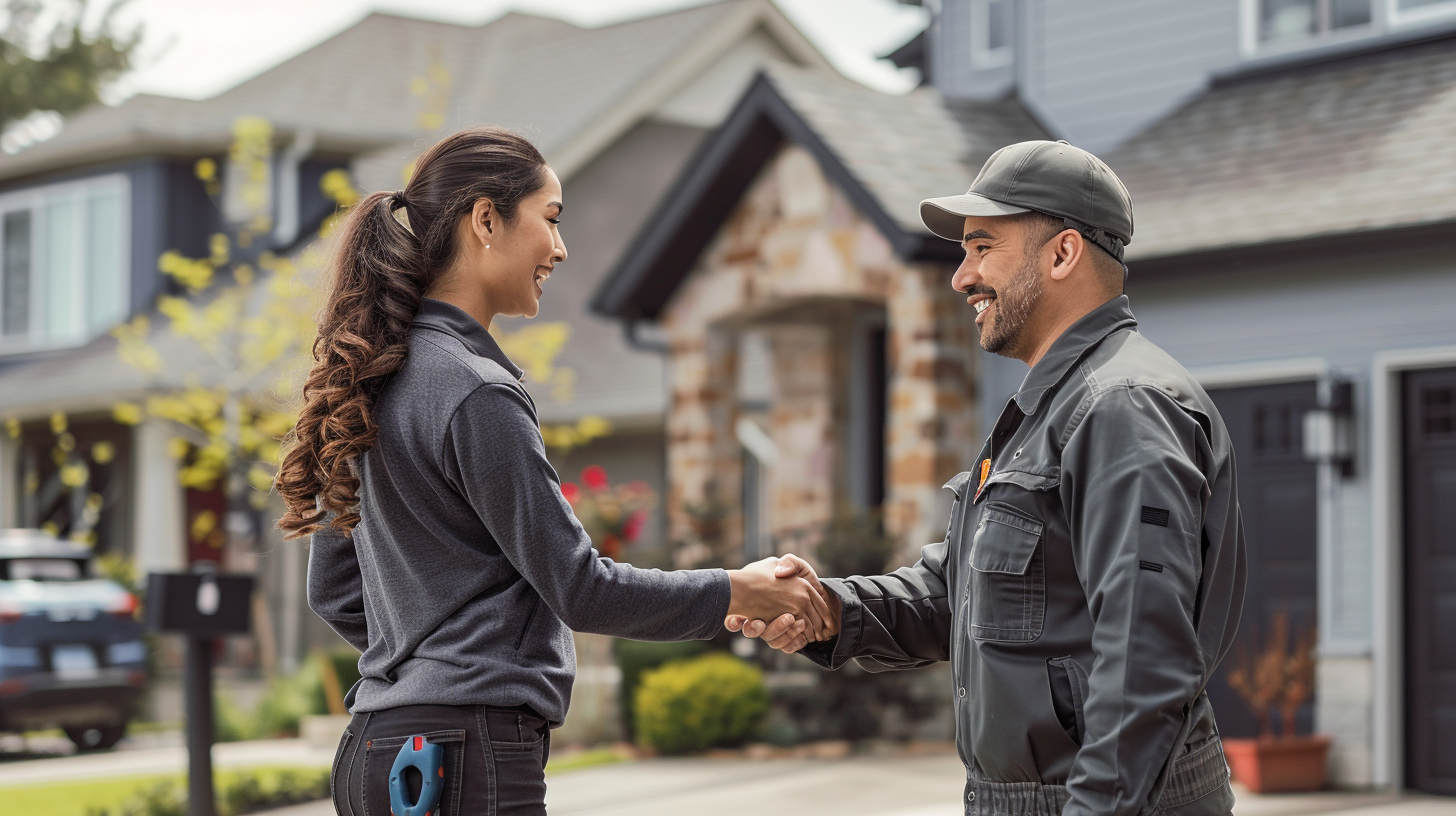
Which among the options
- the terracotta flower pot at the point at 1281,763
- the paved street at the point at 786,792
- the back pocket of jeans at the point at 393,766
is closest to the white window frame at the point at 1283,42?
the terracotta flower pot at the point at 1281,763

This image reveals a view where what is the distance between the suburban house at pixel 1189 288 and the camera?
33.4ft

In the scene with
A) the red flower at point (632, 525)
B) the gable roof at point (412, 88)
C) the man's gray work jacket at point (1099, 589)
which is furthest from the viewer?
the gable roof at point (412, 88)

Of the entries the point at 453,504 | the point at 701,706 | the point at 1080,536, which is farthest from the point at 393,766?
the point at 701,706

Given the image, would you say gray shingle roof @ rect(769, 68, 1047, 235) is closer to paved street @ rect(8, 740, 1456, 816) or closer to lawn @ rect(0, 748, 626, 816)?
paved street @ rect(8, 740, 1456, 816)

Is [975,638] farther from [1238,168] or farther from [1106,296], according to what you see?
[1238,168]

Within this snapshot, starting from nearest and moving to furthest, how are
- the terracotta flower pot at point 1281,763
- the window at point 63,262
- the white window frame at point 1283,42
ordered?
1. the terracotta flower pot at point 1281,763
2. the white window frame at point 1283,42
3. the window at point 63,262

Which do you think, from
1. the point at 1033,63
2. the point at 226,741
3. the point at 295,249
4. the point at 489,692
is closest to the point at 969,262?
the point at 489,692

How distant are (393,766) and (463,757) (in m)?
0.13

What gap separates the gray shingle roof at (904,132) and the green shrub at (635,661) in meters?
3.51

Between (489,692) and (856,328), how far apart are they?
38.6ft

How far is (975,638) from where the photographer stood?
299 cm

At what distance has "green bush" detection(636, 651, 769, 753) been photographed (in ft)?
38.8

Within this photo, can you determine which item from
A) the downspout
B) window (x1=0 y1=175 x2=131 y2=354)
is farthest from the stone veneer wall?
window (x1=0 y1=175 x2=131 y2=354)

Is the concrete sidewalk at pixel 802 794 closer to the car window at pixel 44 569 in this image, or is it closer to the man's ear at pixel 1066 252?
the car window at pixel 44 569
